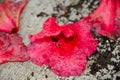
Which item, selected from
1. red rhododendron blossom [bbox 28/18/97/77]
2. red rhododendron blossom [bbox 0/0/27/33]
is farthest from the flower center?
red rhododendron blossom [bbox 0/0/27/33]

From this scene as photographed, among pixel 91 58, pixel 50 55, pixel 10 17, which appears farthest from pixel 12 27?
pixel 91 58

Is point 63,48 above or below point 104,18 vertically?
below

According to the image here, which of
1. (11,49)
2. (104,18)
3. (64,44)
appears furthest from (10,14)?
(104,18)

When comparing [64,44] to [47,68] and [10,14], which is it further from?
[10,14]

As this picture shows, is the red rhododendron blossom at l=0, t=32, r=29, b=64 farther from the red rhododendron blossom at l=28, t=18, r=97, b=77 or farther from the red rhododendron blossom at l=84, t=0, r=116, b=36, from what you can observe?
the red rhododendron blossom at l=84, t=0, r=116, b=36

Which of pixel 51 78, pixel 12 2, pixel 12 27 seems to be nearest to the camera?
pixel 51 78

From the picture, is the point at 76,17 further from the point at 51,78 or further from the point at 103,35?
the point at 51,78
